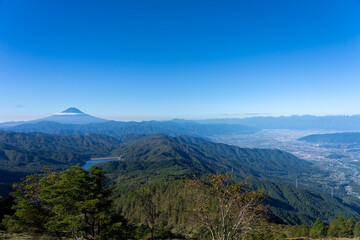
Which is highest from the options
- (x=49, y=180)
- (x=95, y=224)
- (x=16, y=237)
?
(x=49, y=180)

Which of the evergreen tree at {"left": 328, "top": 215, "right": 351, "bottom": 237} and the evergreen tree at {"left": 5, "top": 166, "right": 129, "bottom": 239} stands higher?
the evergreen tree at {"left": 5, "top": 166, "right": 129, "bottom": 239}

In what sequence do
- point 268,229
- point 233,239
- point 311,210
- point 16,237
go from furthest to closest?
point 311,210 < point 16,237 < point 233,239 < point 268,229

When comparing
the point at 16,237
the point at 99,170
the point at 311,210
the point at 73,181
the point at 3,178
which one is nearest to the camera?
the point at 73,181

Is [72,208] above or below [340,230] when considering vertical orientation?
above

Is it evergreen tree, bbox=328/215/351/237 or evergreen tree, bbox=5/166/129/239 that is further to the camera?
evergreen tree, bbox=328/215/351/237

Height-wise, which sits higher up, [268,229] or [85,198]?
[85,198]

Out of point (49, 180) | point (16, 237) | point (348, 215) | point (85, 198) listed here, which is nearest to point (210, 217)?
point (85, 198)

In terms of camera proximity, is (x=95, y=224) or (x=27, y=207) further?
(x=95, y=224)

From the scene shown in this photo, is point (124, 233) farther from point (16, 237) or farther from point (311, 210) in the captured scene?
point (311, 210)

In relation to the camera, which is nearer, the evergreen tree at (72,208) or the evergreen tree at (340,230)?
the evergreen tree at (72,208)

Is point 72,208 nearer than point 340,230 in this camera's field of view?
Yes

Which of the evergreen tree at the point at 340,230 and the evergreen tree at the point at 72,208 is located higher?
the evergreen tree at the point at 72,208
